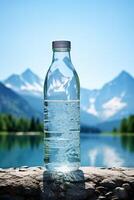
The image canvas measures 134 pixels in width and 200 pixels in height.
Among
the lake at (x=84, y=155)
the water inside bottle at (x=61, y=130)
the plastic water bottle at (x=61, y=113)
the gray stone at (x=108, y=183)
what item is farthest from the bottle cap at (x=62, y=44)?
the lake at (x=84, y=155)

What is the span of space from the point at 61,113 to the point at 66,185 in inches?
24.0

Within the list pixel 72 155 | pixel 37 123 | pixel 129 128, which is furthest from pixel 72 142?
pixel 37 123

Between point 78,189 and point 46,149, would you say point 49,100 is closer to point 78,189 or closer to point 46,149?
point 46,149

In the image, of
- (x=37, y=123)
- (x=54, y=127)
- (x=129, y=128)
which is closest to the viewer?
(x=54, y=127)

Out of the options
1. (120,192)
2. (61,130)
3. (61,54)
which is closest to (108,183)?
(120,192)

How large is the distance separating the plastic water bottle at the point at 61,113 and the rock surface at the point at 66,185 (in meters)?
0.13

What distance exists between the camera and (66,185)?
4.80 m

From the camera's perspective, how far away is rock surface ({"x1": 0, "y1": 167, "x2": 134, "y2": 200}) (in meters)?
4.80

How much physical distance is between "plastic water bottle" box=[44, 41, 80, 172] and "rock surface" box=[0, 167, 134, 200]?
0.13 m

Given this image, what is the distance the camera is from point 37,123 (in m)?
104

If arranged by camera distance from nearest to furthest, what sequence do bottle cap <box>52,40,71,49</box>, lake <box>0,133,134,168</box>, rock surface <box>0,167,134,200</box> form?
bottle cap <box>52,40,71,49</box>, rock surface <box>0,167,134,200</box>, lake <box>0,133,134,168</box>

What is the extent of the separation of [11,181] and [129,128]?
89.9 meters

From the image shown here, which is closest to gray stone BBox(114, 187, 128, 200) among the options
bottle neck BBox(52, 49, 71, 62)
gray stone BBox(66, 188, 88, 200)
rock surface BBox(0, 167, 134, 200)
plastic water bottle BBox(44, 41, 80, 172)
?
rock surface BBox(0, 167, 134, 200)

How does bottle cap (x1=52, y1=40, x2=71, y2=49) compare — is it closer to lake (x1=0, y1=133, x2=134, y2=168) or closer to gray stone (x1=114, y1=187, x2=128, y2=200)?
gray stone (x1=114, y1=187, x2=128, y2=200)
